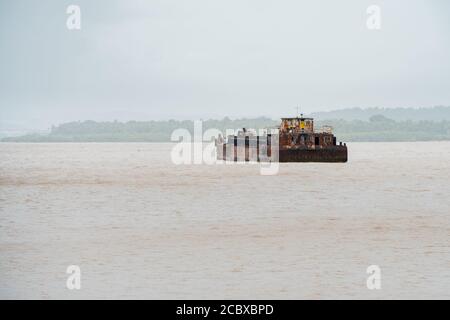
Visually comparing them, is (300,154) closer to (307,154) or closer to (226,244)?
(307,154)

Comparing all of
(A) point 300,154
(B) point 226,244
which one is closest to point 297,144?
(A) point 300,154

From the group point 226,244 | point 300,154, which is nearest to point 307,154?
point 300,154

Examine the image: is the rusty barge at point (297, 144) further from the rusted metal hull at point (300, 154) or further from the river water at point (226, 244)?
the river water at point (226, 244)

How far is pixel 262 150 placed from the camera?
311 feet

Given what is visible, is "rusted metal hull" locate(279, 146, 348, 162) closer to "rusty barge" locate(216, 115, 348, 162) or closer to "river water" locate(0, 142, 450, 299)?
"rusty barge" locate(216, 115, 348, 162)

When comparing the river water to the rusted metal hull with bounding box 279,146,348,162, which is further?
the rusted metal hull with bounding box 279,146,348,162

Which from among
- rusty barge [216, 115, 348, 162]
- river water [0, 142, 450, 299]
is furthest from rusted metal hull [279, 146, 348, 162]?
river water [0, 142, 450, 299]

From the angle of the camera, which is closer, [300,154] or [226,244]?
[226,244]

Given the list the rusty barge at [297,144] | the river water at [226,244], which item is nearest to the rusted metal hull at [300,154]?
the rusty barge at [297,144]

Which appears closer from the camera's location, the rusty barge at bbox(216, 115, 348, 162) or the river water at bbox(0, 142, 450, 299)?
the river water at bbox(0, 142, 450, 299)

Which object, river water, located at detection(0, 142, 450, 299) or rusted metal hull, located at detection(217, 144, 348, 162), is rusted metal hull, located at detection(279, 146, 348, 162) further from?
river water, located at detection(0, 142, 450, 299)

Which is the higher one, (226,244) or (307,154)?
(307,154)

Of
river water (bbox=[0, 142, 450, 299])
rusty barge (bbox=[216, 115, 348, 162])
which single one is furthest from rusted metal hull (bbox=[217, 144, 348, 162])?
river water (bbox=[0, 142, 450, 299])
